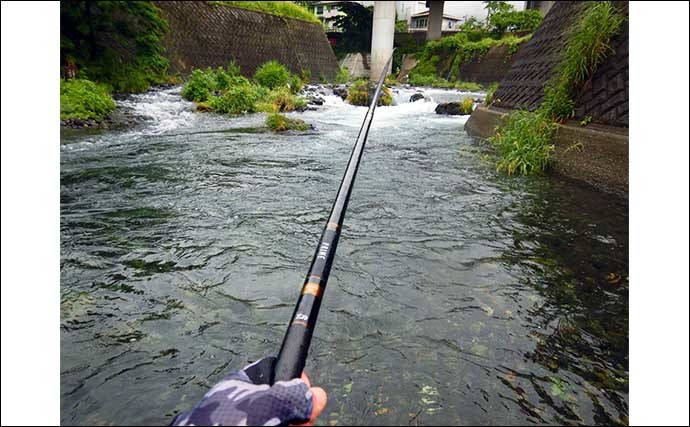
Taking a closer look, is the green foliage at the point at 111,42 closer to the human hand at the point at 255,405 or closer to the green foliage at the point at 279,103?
the green foliage at the point at 279,103

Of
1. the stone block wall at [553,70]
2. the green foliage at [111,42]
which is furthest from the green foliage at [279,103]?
the stone block wall at [553,70]

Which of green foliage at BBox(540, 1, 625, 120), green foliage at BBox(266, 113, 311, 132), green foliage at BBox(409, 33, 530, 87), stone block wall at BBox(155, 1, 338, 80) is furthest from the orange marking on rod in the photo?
green foliage at BBox(409, 33, 530, 87)

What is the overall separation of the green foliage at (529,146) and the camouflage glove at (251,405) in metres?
5.31

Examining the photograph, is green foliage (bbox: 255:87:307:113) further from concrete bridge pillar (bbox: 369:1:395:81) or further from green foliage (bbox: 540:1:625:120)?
concrete bridge pillar (bbox: 369:1:395:81)

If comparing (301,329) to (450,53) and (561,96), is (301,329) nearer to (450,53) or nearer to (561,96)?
(561,96)

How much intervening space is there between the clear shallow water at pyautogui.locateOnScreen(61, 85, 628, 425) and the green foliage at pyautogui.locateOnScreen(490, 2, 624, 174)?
60 centimetres

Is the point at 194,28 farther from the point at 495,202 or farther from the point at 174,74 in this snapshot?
the point at 495,202

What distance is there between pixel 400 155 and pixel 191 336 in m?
5.61

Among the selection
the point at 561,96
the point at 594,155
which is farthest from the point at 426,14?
the point at 594,155

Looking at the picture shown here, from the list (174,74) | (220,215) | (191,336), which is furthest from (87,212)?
A: (174,74)

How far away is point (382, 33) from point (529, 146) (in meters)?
26.9

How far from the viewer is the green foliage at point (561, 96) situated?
5.54m

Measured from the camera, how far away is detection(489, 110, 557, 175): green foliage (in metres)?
5.92

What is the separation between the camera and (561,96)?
610 centimetres
